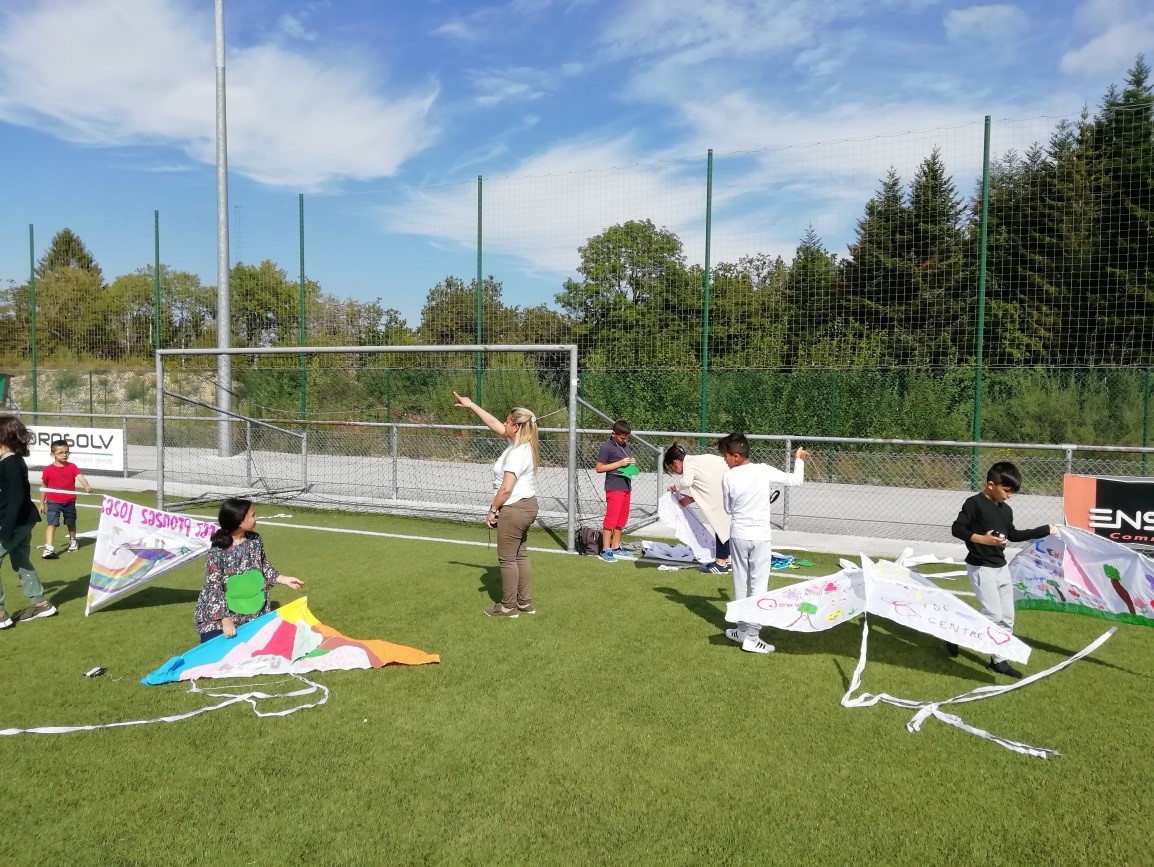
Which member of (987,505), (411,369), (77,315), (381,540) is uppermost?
(77,315)

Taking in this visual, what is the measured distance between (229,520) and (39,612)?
8.50 feet

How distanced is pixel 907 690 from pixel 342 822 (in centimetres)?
371

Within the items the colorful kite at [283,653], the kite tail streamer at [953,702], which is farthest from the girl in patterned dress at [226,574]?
the kite tail streamer at [953,702]

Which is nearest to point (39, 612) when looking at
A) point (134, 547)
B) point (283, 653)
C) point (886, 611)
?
point (134, 547)

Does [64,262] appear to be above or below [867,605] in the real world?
above

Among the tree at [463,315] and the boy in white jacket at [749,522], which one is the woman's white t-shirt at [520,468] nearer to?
the boy in white jacket at [749,522]

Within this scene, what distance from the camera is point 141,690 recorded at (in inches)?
214

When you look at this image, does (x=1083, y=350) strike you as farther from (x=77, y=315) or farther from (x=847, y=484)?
(x=77, y=315)

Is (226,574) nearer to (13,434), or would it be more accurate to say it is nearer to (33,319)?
(13,434)

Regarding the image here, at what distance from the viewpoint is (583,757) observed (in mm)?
4480

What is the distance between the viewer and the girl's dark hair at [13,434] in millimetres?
6930

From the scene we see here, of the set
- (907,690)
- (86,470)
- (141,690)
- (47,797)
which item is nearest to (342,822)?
(47,797)

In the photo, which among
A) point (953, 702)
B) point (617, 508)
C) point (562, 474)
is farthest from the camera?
point (562, 474)

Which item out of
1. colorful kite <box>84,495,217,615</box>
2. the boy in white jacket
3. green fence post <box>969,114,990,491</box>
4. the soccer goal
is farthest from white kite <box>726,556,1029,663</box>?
green fence post <box>969,114,990,491</box>
